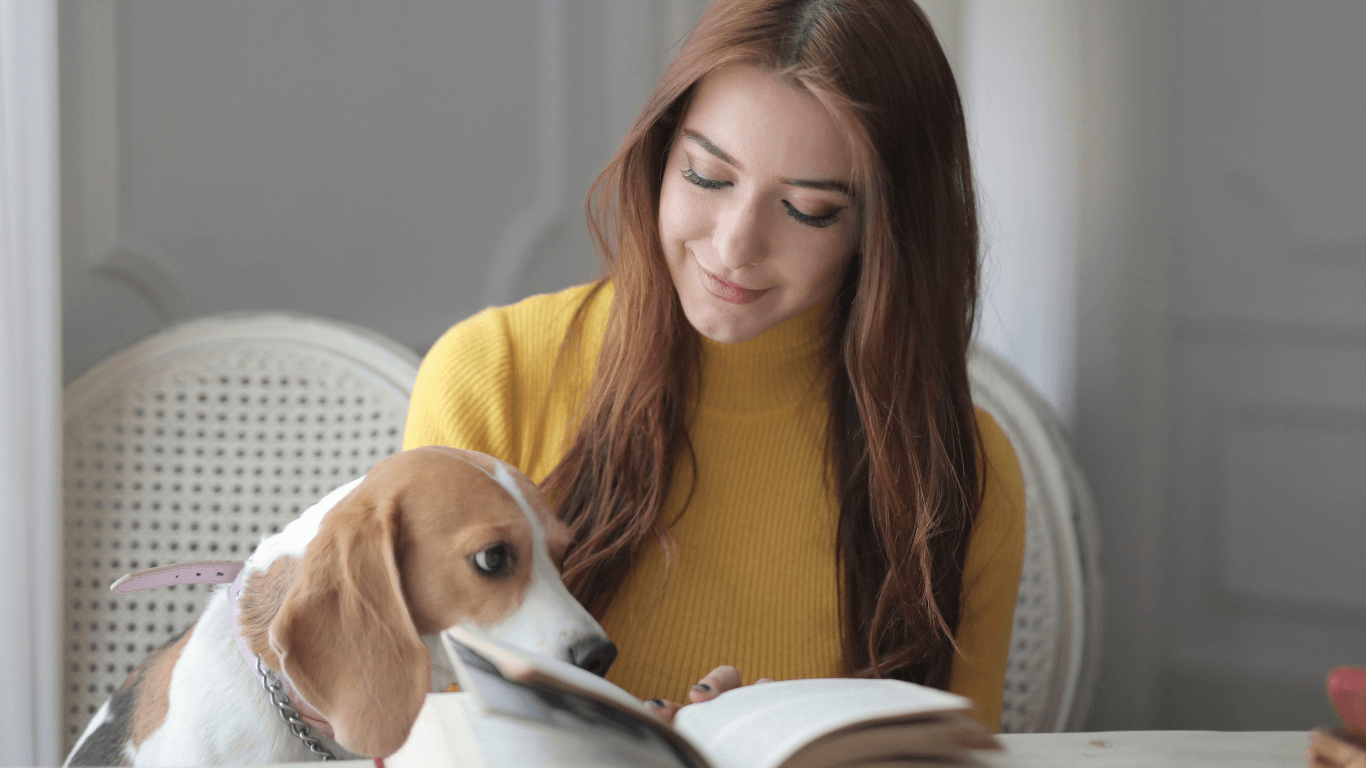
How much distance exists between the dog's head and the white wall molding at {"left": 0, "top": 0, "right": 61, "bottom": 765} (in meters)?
0.81

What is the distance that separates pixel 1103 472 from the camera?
1696mm

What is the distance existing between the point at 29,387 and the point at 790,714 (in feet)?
4.19

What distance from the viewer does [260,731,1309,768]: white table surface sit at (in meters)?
0.71

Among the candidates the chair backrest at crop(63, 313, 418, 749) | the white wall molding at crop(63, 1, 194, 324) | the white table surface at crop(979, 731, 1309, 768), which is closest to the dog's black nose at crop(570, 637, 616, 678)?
the white table surface at crop(979, 731, 1309, 768)

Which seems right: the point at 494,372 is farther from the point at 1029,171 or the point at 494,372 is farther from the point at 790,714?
the point at 1029,171

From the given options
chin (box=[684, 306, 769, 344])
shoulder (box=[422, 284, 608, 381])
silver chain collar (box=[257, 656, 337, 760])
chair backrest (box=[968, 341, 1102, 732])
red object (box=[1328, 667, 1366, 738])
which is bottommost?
chair backrest (box=[968, 341, 1102, 732])

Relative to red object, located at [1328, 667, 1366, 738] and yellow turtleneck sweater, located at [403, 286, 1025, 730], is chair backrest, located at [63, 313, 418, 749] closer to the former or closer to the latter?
yellow turtleneck sweater, located at [403, 286, 1025, 730]

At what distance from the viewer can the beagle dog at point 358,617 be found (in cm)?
74

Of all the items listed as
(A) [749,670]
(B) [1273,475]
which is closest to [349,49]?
(A) [749,670]

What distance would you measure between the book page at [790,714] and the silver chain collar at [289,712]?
37cm

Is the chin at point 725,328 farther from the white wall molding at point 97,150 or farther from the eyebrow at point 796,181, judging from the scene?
the white wall molding at point 97,150

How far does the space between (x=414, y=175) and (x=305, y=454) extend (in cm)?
62

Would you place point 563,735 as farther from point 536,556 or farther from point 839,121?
point 839,121

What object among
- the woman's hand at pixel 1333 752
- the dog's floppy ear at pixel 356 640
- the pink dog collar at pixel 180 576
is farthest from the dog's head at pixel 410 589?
the woman's hand at pixel 1333 752
